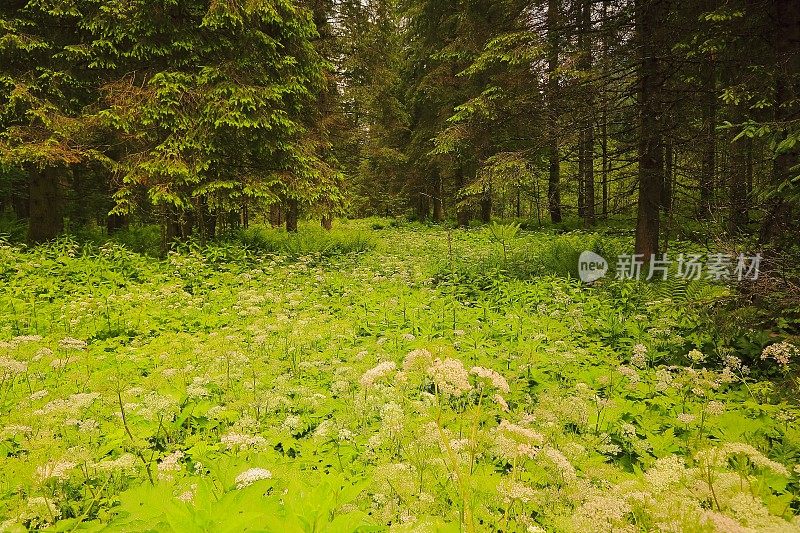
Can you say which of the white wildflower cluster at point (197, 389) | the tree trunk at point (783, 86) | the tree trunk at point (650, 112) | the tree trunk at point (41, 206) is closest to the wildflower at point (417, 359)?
the white wildflower cluster at point (197, 389)

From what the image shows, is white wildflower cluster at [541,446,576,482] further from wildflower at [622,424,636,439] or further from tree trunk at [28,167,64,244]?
tree trunk at [28,167,64,244]

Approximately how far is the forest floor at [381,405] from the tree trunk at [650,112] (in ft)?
5.44

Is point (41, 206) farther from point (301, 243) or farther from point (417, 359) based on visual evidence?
point (417, 359)

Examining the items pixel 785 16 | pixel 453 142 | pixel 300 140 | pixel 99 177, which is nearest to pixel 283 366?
pixel 785 16

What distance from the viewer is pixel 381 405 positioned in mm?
3783

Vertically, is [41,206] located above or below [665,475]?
above

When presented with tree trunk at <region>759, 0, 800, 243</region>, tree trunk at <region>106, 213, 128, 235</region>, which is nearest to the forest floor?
tree trunk at <region>759, 0, 800, 243</region>

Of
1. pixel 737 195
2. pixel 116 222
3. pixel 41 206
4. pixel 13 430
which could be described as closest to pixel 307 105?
pixel 41 206

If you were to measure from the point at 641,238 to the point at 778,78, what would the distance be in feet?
12.4

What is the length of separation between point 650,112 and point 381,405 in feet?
24.2

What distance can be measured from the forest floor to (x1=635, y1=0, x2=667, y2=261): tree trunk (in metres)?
1.66

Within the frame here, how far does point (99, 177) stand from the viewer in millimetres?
15258

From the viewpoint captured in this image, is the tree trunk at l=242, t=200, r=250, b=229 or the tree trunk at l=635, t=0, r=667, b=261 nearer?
the tree trunk at l=635, t=0, r=667, b=261

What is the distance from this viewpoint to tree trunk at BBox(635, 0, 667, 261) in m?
7.50
